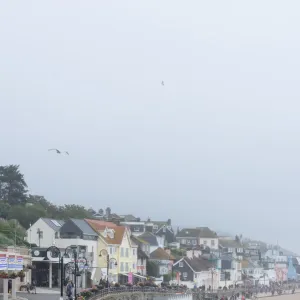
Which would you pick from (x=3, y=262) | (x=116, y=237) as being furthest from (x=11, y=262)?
(x=116, y=237)

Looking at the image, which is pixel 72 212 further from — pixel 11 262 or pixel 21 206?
pixel 11 262

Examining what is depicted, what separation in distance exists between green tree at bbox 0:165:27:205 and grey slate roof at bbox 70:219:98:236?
27777 mm

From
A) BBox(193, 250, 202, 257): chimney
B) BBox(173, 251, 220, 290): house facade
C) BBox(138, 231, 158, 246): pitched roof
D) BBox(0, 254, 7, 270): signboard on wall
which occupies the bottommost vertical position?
BBox(173, 251, 220, 290): house facade

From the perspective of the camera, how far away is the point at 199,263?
A: 111438 millimetres

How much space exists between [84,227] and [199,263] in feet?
120

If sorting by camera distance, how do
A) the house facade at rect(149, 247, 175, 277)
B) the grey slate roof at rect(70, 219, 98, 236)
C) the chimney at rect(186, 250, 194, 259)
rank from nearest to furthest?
the grey slate roof at rect(70, 219, 98, 236) → the house facade at rect(149, 247, 175, 277) → the chimney at rect(186, 250, 194, 259)

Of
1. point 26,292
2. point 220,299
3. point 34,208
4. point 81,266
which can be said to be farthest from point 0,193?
point 26,292

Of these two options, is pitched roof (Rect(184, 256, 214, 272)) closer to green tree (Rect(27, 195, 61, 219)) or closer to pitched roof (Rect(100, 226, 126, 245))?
green tree (Rect(27, 195, 61, 219))

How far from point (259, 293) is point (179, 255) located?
23606 mm

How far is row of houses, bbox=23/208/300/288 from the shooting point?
75125mm

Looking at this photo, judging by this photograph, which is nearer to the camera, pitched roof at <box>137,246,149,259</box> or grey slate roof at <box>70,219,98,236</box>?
grey slate roof at <box>70,219,98,236</box>

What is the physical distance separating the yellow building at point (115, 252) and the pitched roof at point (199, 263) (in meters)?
19.8

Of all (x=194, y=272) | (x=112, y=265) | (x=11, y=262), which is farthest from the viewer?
(x=194, y=272)

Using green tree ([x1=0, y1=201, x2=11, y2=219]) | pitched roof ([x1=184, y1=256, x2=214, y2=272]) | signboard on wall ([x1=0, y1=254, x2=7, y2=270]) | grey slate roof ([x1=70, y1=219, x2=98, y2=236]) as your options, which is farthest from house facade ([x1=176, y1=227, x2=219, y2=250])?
signboard on wall ([x1=0, y1=254, x2=7, y2=270])
